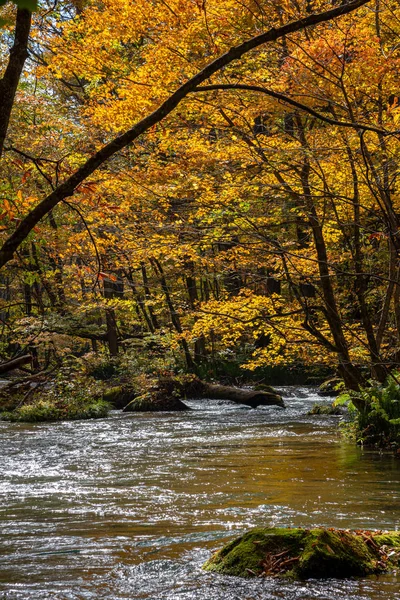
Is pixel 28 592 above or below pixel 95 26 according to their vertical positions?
below

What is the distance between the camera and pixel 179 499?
7.04 m

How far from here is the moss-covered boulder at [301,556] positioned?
13.8ft

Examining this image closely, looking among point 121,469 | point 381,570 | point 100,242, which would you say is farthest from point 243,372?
point 381,570

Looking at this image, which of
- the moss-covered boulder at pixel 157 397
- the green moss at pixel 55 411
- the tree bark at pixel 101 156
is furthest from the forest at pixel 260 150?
the green moss at pixel 55 411

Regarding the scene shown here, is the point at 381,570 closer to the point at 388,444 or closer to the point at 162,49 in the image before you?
the point at 388,444

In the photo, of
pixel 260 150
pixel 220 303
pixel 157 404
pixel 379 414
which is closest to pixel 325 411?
pixel 157 404

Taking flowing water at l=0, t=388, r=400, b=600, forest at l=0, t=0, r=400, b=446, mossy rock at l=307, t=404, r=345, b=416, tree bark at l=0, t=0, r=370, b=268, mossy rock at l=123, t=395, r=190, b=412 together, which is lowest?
flowing water at l=0, t=388, r=400, b=600

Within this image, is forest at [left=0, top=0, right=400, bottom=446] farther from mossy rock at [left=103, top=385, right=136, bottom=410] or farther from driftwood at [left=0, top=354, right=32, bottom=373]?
mossy rock at [left=103, top=385, right=136, bottom=410]

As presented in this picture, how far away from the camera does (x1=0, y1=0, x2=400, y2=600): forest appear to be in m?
4.24

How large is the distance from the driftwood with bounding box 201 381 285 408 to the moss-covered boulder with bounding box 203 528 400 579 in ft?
45.5

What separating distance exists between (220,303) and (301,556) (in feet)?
28.9

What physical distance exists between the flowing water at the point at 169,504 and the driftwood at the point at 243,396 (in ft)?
16.2

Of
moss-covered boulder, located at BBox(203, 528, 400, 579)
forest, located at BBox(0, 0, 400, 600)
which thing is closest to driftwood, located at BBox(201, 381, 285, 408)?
forest, located at BBox(0, 0, 400, 600)

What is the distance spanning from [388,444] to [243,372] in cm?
1379
